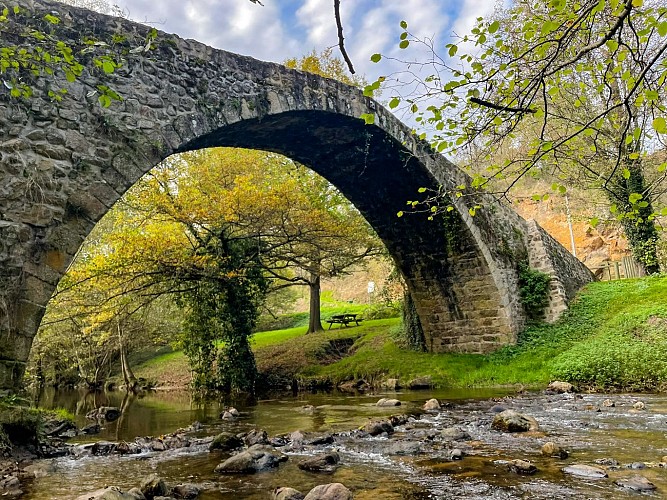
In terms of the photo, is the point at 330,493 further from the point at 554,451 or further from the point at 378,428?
the point at 378,428

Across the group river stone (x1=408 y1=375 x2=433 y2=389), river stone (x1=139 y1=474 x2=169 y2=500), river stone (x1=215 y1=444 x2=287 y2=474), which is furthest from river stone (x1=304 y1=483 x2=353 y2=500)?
river stone (x1=408 y1=375 x2=433 y2=389)

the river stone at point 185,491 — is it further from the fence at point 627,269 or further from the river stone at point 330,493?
the fence at point 627,269

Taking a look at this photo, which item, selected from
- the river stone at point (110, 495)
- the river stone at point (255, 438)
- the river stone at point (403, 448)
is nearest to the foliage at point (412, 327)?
the river stone at point (255, 438)

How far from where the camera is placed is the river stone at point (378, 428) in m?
5.70

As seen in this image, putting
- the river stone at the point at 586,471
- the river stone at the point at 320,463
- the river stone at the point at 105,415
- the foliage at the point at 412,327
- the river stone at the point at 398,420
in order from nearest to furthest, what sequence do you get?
the river stone at the point at 586,471 → the river stone at the point at 320,463 → the river stone at the point at 398,420 → the river stone at the point at 105,415 → the foliage at the point at 412,327

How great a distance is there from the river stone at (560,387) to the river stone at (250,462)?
20.5 feet

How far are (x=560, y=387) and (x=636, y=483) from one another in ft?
20.2

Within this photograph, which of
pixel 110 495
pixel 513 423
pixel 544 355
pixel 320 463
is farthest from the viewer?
pixel 544 355

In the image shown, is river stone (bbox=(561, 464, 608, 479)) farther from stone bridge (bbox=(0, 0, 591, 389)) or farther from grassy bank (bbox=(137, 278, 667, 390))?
grassy bank (bbox=(137, 278, 667, 390))

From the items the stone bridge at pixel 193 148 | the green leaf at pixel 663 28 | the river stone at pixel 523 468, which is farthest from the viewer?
the stone bridge at pixel 193 148

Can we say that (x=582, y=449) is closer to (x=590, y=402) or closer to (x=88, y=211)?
(x=590, y=402)

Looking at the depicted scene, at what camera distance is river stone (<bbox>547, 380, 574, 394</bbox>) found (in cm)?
894

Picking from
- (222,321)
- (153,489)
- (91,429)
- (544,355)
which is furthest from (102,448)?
(544,355)

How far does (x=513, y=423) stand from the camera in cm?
544
